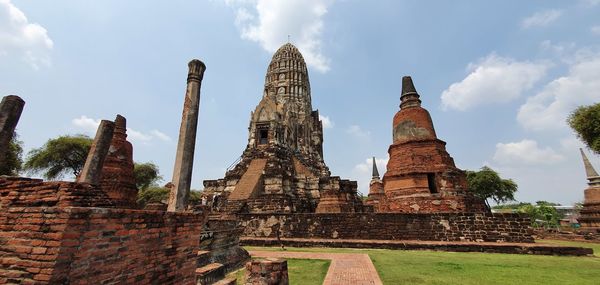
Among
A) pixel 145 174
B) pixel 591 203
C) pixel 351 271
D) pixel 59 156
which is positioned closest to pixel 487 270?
pixel 351 271

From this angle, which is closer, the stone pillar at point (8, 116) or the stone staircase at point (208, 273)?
the stone staircase at point (208, 273)

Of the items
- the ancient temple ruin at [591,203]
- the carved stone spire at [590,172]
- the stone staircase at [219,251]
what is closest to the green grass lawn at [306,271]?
the stone staircase at [219,251]

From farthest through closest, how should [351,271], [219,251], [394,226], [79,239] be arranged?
[394,226] → [219,251] → [351,271] → [79,239]

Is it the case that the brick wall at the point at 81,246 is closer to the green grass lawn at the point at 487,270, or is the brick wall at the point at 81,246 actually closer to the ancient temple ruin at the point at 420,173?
the green grass lawn at the point at 487,270

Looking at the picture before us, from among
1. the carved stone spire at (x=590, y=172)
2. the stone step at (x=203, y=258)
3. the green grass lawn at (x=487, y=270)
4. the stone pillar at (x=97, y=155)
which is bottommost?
the green grass lawn at (x=487, y=270)

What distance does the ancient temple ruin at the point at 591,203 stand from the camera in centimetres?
1496

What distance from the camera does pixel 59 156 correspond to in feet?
78.9

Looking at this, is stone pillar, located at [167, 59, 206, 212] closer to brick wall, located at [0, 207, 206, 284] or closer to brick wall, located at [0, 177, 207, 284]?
brick wall, located at [0, 177, 207, 284]

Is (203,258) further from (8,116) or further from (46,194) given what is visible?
(8,116)

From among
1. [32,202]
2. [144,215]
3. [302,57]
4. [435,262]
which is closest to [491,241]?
[435,262]

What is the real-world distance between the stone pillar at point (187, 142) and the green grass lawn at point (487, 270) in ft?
13.9

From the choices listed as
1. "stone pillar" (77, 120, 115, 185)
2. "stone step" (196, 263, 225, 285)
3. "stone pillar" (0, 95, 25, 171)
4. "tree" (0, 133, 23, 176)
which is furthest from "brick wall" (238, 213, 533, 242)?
"tree" (0, 133, 23, 176)

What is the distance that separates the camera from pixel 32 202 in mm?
2918

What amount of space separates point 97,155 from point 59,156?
24450mm
